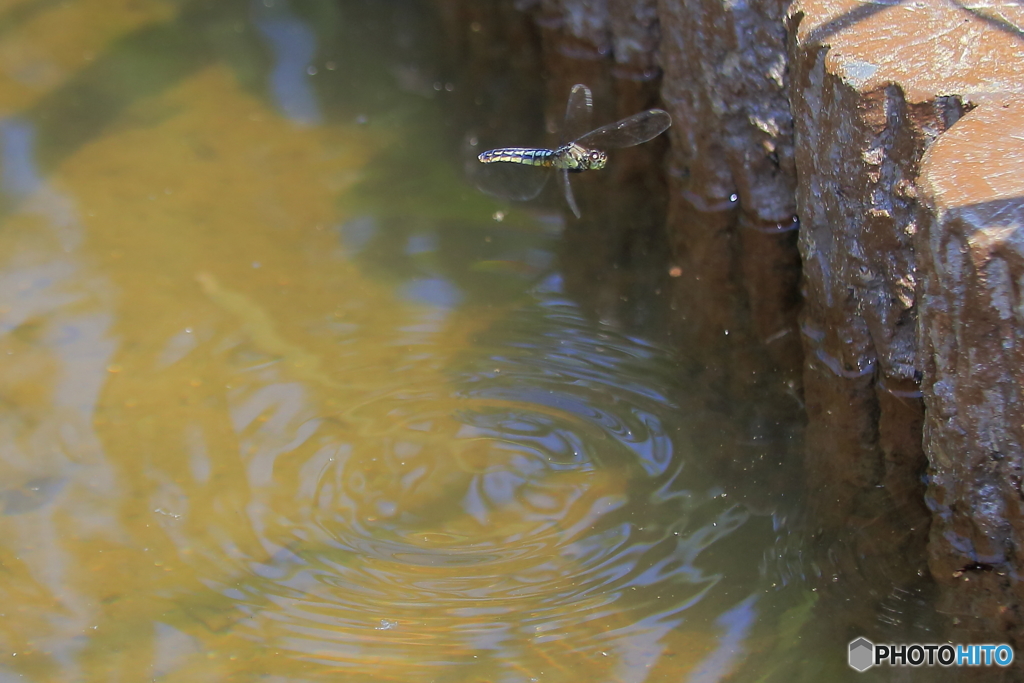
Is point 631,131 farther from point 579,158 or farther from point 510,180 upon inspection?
point 510,180

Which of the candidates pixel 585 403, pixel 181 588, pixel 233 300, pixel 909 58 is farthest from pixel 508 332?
pixel 909 58

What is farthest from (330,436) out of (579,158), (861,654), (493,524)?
(861,654)

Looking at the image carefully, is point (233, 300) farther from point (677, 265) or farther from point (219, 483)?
point (677, 265)

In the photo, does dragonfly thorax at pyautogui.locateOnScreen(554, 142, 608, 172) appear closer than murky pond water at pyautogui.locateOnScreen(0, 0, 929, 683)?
No

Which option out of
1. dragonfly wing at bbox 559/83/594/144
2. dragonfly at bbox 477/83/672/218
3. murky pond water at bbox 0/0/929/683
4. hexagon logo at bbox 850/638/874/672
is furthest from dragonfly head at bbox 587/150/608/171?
hexagon logo at bbox 850/638/874/672

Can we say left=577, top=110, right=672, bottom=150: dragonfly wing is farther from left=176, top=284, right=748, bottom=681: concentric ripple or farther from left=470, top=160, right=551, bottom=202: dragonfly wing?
left=176, top=284, right=748, bottom=681: concentric ripple

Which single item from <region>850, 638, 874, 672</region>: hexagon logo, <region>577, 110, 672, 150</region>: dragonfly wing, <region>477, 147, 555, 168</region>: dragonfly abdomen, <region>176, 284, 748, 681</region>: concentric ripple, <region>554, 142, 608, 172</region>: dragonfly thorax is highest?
<region>577, 110, 672, 150</region>: dragonfly wing

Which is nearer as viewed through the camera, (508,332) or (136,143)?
(508,332)
